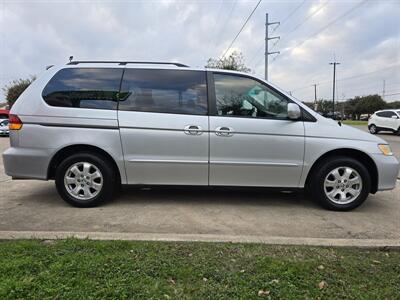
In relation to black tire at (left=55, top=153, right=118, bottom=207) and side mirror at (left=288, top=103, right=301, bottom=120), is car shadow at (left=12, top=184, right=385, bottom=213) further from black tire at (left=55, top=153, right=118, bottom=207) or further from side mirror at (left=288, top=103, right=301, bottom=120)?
side mirror at (left=288, top=103, right=301, bottom=120)

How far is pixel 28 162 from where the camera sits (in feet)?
16.7

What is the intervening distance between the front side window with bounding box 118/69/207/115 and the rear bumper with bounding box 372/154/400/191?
7.82ft

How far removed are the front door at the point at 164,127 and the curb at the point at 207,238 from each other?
51.9 inches

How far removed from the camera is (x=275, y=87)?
5.21 meters

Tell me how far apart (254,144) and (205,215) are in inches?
44.0

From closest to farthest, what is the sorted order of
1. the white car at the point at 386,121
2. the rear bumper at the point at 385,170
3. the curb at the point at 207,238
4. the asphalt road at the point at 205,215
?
the curb at the point at 207,238 < the asphalt road at the point at 205,215 < the rear bumper at the point at 385,170 < the white car at the point at 386,121

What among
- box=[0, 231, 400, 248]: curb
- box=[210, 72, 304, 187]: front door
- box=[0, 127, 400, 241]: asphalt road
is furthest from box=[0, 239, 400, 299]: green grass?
box=[210, 72, 304, 187]: front door

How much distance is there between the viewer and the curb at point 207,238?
371 cm

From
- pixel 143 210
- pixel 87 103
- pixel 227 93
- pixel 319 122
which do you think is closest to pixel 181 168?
pixel 143 210

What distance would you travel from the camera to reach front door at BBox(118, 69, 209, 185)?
16.4 feet

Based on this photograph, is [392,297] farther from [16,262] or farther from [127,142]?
[127,142]

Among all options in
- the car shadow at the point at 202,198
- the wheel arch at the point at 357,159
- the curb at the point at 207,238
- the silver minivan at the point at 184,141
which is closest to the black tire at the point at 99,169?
the silver minivan at the point at 184,141

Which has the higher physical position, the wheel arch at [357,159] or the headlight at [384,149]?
the headlight at [384,149]

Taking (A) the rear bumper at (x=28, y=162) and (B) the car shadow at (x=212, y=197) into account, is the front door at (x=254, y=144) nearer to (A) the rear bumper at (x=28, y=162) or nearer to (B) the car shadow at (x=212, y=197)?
(B) the car shadow at (x=212, y=197)
